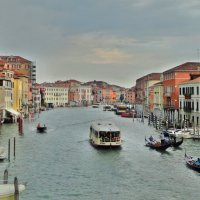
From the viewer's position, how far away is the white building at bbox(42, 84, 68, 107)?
13264 centimetres

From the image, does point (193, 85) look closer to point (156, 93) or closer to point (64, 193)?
point (156, 93)

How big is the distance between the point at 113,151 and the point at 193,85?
50.9 feet

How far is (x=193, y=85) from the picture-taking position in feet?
129

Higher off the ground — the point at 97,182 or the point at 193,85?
the point at 193,85

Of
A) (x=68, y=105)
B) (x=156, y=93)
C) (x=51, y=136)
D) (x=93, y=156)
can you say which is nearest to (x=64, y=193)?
(x=93, y=156)

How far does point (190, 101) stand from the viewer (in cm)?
3997

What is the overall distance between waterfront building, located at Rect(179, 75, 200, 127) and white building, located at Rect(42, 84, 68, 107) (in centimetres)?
8858

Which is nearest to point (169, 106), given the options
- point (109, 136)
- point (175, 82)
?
point (175, 82)

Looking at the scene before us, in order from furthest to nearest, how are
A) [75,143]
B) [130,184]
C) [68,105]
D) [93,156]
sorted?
1. [68,105]
2. [75,143]
3. [93,156]
4. [130,184]

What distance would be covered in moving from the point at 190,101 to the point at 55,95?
9795 cm

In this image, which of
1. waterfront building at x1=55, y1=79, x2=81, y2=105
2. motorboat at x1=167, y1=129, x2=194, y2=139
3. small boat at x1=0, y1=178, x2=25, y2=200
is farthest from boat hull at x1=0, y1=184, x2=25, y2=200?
waterfront building at x1=55, y1=79, x2=81, y2=105

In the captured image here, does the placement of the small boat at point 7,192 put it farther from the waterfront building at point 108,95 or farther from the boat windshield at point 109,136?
the waterfront building at point 108,95

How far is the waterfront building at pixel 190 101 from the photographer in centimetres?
3815

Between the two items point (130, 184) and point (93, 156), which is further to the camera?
point (93, 156)
